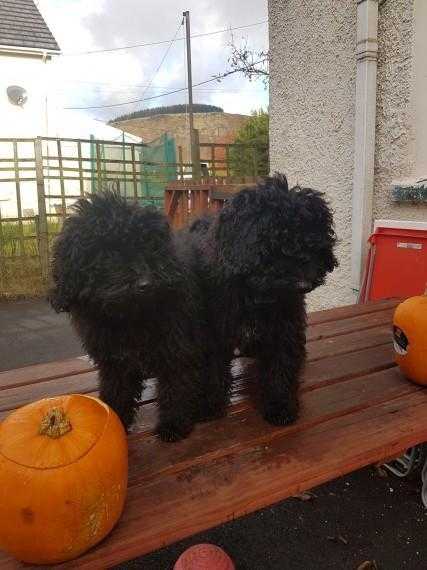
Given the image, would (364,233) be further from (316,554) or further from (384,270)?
(316,554)

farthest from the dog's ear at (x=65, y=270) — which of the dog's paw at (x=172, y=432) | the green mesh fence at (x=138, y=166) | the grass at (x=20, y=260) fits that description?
the green mesh fence at (x=138, y=166)

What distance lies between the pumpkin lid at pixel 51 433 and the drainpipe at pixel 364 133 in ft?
11.3

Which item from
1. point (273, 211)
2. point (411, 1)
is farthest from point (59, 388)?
point (411, 1)

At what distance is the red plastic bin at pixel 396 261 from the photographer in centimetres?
386

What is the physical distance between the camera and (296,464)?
170 cm

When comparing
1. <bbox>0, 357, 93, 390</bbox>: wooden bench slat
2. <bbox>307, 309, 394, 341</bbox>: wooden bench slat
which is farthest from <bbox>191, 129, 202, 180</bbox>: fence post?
<bbox>0, 357, 93, 390</bbox>: wooden bench slat

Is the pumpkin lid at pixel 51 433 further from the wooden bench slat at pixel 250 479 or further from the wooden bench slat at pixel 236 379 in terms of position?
the wooden bench slat at pixel 236 379

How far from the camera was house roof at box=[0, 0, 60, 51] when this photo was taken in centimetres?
1628

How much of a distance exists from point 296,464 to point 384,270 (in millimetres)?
2774

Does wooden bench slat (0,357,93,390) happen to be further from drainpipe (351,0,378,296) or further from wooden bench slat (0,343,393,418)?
drainpipe (351,0,378,296)

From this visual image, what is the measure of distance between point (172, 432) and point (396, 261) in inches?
110

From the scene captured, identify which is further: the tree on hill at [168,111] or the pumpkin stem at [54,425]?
the tree on hill at [168,111]

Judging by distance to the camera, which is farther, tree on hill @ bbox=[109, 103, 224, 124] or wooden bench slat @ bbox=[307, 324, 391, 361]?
tree on hill @ bbox=[109, 103, 224, 124]

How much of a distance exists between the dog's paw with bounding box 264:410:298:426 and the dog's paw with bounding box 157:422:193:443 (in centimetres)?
36
